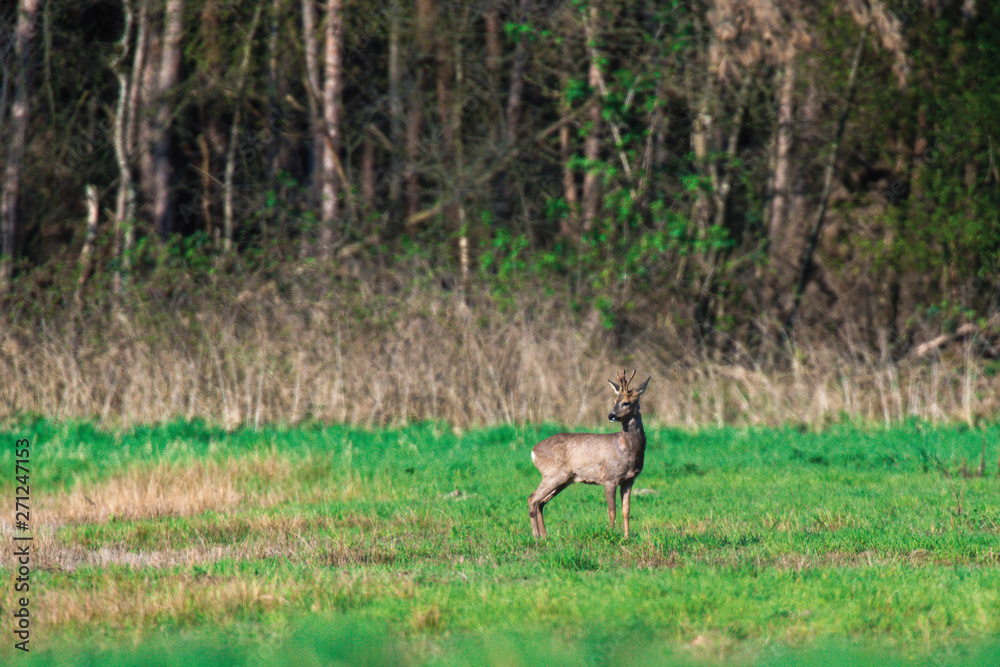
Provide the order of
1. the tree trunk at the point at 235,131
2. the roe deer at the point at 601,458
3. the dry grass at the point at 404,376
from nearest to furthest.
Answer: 1. the roe deer at the point at 601,458
2. the dry grass at the point at 404,376
3. the tree trunk at the point at 235,131

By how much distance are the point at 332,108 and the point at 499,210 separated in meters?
4.52

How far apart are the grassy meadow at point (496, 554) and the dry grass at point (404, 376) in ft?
6.92

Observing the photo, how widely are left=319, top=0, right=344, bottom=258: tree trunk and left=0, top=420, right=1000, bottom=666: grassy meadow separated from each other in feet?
37.4

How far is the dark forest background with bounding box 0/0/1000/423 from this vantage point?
659 inches

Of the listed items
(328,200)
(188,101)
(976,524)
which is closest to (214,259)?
(328,200)

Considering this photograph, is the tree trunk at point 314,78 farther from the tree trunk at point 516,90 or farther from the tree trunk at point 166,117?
the tree trunk at point 516,90

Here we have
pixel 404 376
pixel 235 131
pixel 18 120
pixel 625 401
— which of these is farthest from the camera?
pixel 235 131

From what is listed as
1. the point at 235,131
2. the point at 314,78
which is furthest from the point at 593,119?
the point at 235,131

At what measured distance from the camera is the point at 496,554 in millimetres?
8039

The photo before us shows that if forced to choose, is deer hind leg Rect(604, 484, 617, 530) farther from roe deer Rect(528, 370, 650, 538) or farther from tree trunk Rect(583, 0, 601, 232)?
tree trunk Rect(583, 0, 601, 232)

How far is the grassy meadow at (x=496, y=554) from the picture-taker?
5.70 m

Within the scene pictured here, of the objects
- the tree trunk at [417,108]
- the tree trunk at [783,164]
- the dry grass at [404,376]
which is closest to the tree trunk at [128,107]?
the tree trunk at [417,108]

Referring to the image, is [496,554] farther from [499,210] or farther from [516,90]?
[516,90]

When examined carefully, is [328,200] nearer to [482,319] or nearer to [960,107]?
[482,319]
